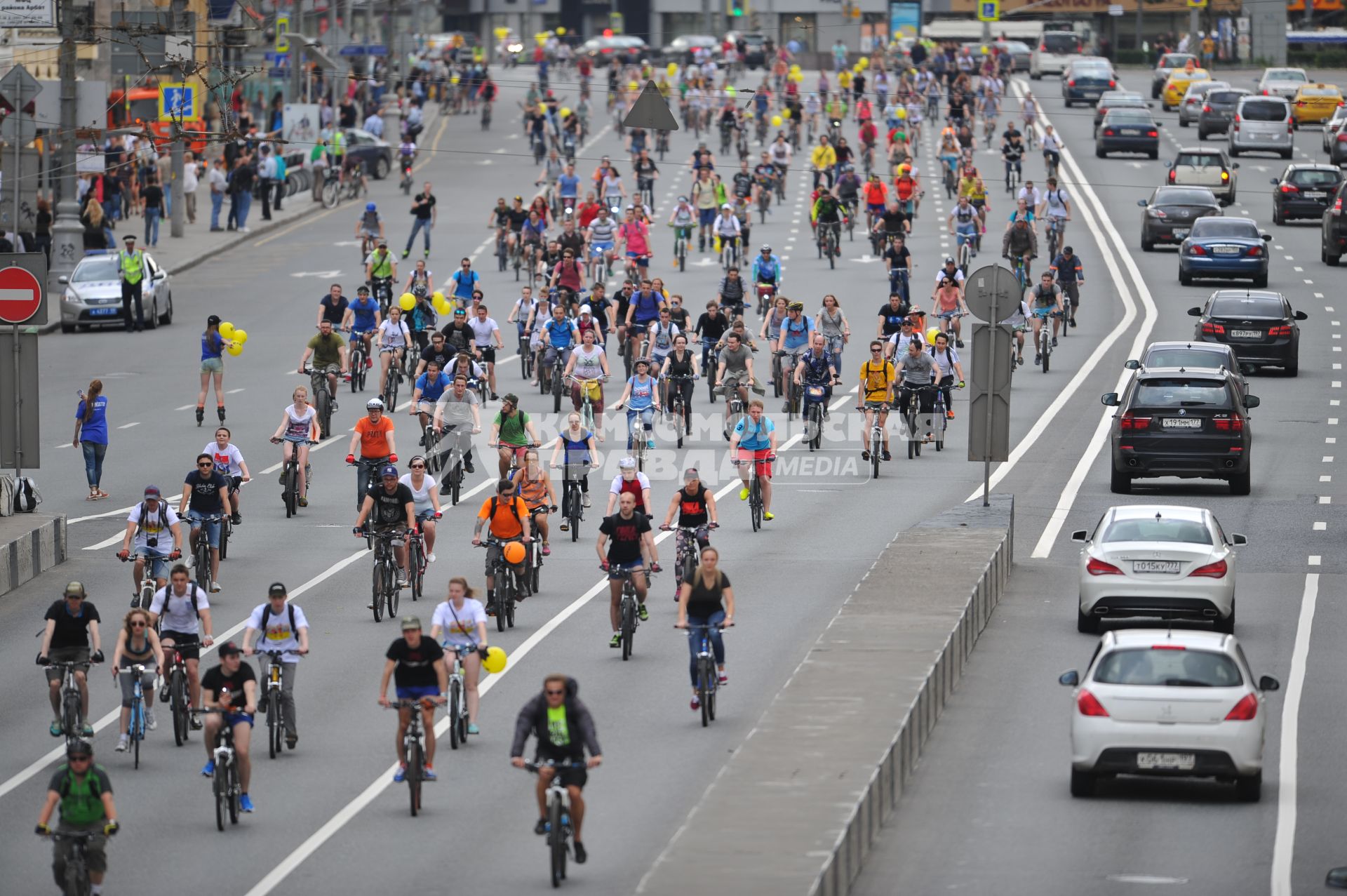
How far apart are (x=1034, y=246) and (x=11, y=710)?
95.7 feet

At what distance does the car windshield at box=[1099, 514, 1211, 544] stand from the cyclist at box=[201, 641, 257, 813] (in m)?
8.65

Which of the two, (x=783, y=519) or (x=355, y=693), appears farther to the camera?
(x=783, y=519)

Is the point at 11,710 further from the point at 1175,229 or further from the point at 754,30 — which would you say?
the point at 754,30

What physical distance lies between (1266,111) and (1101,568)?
50565 millimetres

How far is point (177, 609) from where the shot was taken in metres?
19.4

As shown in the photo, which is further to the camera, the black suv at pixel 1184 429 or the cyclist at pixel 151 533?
the black suv at pixel 1184 429

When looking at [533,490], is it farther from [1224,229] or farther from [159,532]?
[1224,229]

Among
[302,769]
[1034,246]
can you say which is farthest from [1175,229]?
[302,769]

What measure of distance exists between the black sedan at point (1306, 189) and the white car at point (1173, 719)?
139 feet

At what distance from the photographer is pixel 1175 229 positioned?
54156mm

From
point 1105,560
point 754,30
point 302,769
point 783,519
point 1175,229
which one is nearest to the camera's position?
point 302,769

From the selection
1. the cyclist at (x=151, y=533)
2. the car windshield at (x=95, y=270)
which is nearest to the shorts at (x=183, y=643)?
the cyclist at (x=151, y=533)

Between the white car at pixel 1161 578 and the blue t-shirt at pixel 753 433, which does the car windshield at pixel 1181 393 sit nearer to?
the blue t-shirt at pixel 753 433

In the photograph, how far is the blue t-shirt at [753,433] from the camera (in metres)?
27.3
